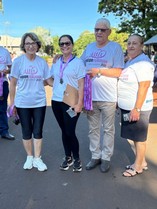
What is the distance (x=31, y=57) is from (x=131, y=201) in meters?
2.27

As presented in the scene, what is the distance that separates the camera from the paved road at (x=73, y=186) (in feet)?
11.4

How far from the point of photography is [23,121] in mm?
4402

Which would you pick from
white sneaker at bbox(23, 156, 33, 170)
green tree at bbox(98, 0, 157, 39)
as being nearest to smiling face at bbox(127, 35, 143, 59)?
white sneaker at bbox(23, 156, 33, 170)

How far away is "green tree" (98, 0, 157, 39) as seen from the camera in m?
24.6

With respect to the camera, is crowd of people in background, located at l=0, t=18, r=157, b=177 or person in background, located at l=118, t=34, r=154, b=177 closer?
person in background, located at l=118, t=34, r=154, b=177

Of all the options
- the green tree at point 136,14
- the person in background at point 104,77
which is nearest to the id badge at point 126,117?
the person in background at point 104,77

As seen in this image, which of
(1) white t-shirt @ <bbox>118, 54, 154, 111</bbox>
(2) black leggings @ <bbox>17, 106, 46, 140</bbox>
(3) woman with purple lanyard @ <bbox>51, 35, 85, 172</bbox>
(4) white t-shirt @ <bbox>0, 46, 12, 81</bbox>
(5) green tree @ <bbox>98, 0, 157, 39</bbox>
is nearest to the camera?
→ (1) white t-shirt @ <bbox>118, 54, 154, 111</bbox>

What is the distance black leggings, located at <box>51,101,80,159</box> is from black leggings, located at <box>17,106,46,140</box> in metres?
0.24

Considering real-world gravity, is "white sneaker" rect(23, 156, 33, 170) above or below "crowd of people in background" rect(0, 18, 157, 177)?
below

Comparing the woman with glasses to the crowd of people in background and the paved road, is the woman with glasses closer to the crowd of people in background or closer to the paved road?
the crowd of people in background

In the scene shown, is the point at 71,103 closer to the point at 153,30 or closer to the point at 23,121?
the point at 23,121

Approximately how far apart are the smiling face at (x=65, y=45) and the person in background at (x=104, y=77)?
29 centimetres

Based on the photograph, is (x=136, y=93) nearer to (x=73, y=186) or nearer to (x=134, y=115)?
(x=134, y=115)

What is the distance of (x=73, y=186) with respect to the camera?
12.9 feet
